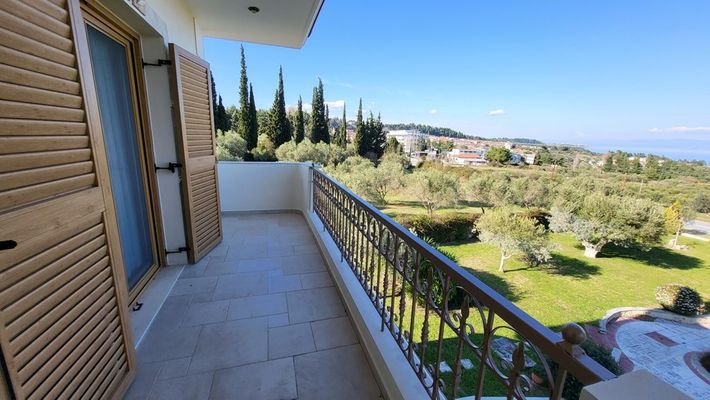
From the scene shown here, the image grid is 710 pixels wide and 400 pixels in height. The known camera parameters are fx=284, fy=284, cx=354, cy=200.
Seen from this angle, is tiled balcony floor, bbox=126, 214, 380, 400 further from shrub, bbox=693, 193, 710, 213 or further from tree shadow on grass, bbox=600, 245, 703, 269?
shrub, bbox=693, 193, 710, 213

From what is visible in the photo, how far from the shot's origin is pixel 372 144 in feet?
79.2

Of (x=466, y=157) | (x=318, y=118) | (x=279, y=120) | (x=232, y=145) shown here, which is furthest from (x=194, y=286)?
(x=466, y=157)

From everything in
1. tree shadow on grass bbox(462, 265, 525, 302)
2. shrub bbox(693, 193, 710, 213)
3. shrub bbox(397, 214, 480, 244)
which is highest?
shrub bbox(693, 193, 710, 213)

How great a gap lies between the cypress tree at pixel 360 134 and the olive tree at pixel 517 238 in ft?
41.6

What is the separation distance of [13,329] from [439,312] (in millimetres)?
1325

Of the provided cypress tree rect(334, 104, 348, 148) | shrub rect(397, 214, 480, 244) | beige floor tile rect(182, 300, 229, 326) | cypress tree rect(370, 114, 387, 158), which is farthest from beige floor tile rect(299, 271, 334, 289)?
cypress tree rect(370, 114, 387, 158)

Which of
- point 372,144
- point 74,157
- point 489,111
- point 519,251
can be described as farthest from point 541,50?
point 74,157

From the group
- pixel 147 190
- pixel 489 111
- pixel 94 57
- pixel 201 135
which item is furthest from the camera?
pixel 489 111

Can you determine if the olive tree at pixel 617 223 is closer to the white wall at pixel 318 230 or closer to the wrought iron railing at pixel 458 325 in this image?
the white wall at pixel 318 230

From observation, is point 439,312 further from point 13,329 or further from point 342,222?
point 342,222

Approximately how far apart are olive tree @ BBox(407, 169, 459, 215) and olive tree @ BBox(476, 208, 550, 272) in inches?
155

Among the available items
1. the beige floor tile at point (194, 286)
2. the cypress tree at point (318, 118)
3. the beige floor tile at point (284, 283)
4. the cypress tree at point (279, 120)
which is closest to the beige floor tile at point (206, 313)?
the beige floor tile at point (194, 286)

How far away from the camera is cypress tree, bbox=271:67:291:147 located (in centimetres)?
1827

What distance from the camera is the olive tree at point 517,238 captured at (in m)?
12.1
